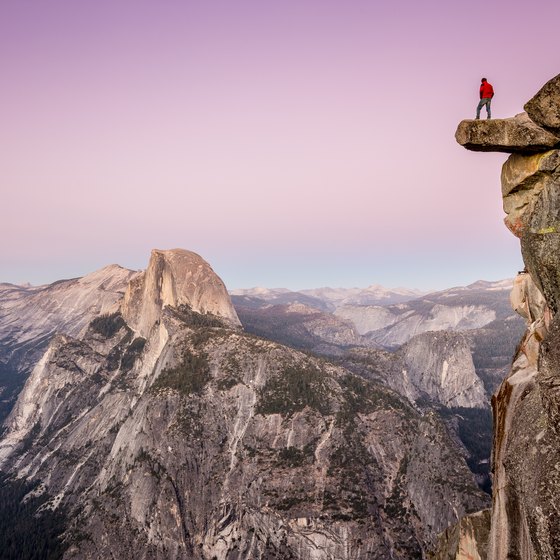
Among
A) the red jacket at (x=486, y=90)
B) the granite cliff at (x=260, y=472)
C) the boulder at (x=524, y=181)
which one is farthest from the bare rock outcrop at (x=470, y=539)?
the granite cliff at (x=260, y=472)

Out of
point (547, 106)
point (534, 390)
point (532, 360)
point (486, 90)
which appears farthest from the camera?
point (486, 90)

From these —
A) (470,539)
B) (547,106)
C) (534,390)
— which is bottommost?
(470,539)

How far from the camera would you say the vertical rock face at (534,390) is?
18719mm

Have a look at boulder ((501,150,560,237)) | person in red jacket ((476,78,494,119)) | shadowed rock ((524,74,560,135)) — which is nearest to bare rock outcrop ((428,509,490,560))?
boulder ((501,150,560,237))

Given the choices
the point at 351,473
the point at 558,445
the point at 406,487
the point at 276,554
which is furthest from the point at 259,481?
the point at 558,445

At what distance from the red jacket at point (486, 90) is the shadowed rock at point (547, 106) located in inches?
195

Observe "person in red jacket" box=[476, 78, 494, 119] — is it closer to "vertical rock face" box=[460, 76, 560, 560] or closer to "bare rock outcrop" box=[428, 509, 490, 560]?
"vertical rock face" box=[460, 76, 560, 560]

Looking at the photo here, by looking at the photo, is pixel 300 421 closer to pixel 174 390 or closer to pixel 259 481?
pixel 259 481

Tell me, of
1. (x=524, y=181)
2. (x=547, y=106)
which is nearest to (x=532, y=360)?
(x=524, y=181)

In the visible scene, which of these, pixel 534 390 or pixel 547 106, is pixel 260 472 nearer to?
pixel 534 390

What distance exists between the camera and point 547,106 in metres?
21.5

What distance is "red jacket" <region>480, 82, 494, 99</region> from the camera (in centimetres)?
2638

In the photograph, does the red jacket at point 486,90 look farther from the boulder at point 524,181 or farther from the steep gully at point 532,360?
the boulder at point 524,181

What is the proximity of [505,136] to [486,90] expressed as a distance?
15.1 feet
